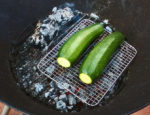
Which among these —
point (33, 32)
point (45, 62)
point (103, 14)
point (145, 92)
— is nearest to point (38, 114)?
point (45, 62)

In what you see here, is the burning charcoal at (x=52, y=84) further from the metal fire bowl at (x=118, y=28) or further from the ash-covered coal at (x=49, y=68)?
the metal fire bowl at (x=118, y=28)

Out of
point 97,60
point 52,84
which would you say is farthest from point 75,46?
point 52,84

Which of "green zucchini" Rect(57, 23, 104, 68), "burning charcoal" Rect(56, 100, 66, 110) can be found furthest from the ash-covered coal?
"green zucchini" Rect(57, 23, 104, 68)

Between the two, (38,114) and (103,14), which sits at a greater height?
(103,14)

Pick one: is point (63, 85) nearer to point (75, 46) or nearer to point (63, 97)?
point (63, 97)

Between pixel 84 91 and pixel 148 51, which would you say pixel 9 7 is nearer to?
pixel 84 91
